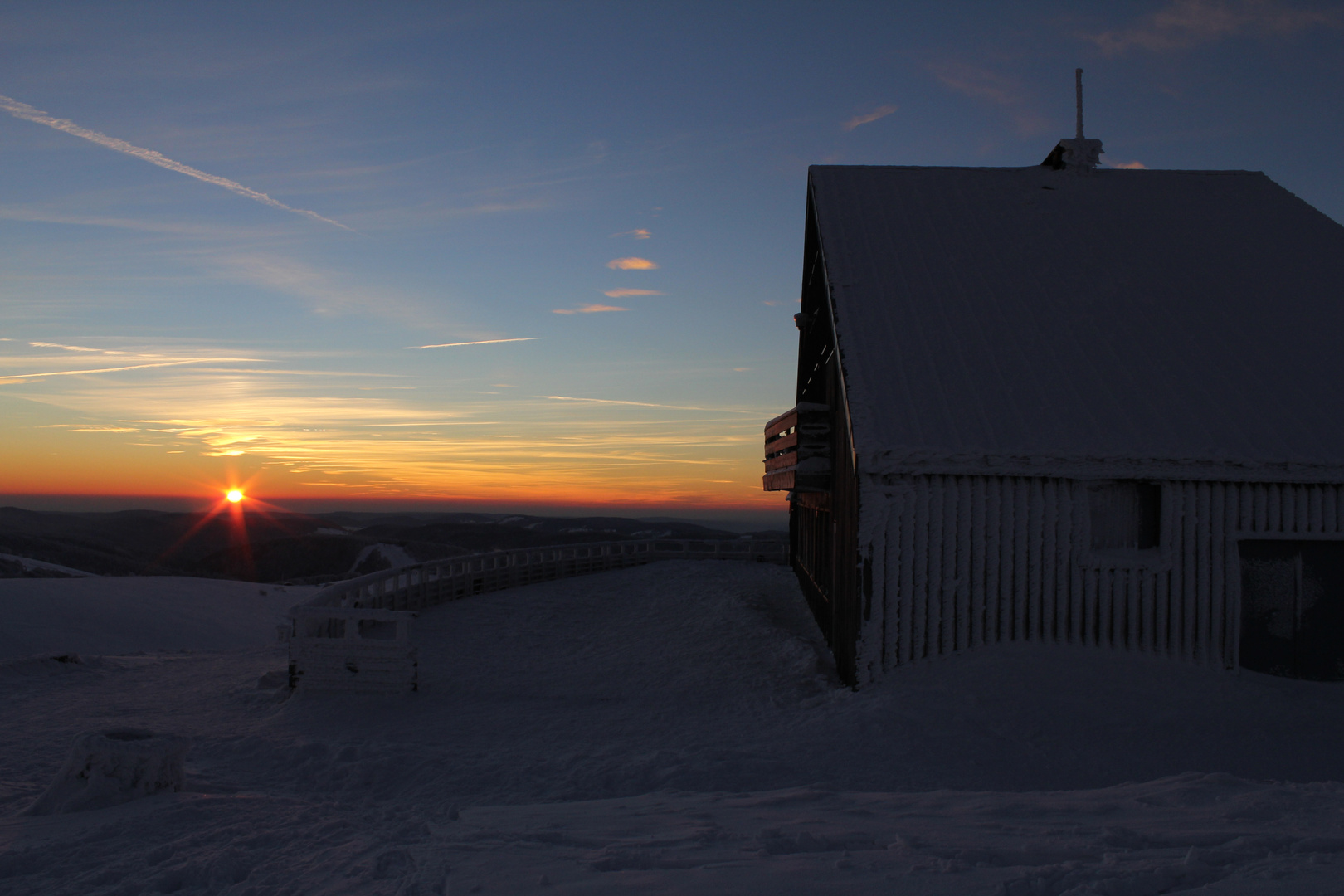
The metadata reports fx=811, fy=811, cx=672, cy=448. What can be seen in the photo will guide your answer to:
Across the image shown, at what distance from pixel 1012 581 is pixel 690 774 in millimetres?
5411

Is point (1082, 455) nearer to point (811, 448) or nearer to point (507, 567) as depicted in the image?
point (811, 448)

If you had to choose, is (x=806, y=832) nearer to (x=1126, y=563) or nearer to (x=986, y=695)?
(x=986, y=695)

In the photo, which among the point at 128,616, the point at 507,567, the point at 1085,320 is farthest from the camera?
A: the point at 507,567

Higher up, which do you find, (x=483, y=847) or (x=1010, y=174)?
(x=1010, y=174)

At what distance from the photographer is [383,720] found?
9852 millimetres

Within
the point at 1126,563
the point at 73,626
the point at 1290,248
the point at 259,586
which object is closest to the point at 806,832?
the point at 1126,563

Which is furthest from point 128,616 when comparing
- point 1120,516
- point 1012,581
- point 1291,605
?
point 1291,605

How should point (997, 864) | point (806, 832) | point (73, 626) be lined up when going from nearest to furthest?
point (997, 864)
point (806, 832)
point (73, 626)

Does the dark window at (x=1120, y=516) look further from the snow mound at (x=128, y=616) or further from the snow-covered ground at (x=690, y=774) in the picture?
the snow mound at (x=128, y=616)

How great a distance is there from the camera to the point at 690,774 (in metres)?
7.36

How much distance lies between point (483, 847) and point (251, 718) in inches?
251

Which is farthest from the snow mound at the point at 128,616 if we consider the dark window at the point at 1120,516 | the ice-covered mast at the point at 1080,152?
the ice-covered mast at the point at 1080,152

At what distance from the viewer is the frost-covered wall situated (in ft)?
34.3

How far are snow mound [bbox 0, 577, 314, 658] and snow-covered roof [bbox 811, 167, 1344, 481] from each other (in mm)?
14414
